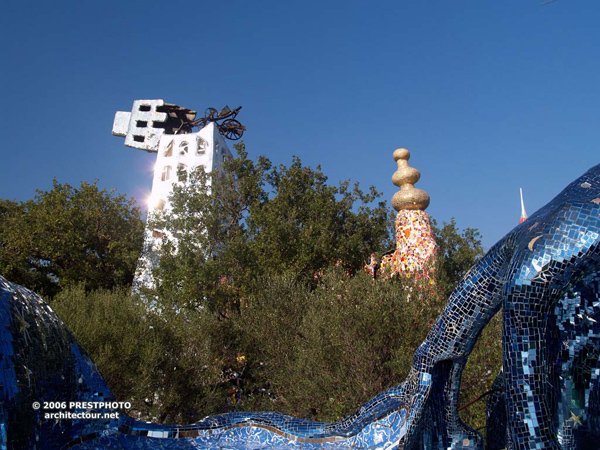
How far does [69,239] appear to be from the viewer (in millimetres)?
19297

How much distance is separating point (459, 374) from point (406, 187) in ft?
35.1

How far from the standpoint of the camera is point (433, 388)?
3.44 metres

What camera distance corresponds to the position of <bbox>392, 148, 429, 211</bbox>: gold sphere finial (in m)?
13.6

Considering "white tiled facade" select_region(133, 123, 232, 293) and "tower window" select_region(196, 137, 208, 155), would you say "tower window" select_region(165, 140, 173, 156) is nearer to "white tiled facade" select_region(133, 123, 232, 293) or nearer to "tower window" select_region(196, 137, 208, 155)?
"white tiled facade" select_region(133, 123, 232, 293)

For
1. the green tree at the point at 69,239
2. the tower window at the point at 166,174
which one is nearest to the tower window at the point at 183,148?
the tower window at the point at 166,174

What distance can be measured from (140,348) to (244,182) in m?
7.39

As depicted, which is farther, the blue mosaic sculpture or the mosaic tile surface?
the mosaic tile surface

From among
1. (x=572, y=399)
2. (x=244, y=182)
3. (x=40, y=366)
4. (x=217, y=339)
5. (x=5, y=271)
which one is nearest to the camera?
(x=572, y=399)

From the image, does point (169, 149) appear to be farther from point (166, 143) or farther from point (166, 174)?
point (166, 174)

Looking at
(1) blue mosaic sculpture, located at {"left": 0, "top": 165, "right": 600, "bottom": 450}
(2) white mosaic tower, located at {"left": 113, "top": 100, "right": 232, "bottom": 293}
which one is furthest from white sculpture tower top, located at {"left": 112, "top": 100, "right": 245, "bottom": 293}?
(1) blue mosaic sculpture, located at {"left": 0, "top": 165, "right": 600, "bottom": 450}

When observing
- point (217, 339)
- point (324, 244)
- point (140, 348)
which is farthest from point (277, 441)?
point (324, 244)

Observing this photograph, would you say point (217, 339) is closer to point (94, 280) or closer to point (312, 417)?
point (312, 417)

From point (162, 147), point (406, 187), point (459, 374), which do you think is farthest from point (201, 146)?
point (459, 374)

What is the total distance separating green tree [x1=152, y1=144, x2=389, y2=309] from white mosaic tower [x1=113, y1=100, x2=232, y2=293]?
1490mm
